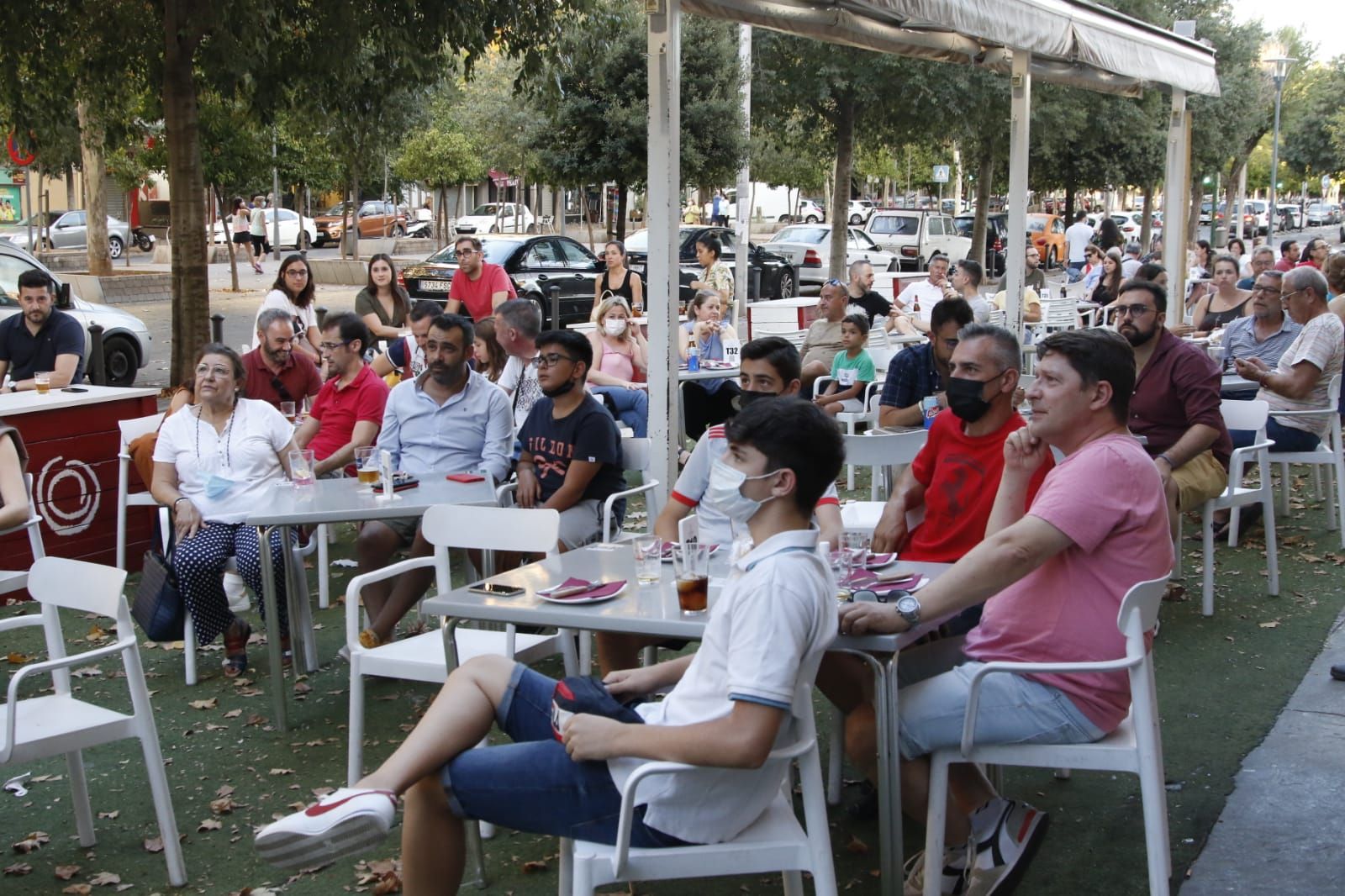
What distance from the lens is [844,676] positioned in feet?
13.4

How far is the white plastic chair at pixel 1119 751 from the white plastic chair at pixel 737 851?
0.54 metres

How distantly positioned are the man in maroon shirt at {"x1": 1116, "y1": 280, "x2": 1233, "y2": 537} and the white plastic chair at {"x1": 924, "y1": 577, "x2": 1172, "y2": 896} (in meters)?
3.16

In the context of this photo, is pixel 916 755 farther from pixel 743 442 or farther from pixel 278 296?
pixel 278 296

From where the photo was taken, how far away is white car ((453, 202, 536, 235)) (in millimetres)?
47094

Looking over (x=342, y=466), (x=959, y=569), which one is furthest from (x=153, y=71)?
(x=959, y=569)

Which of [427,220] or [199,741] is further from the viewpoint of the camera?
[427,220]

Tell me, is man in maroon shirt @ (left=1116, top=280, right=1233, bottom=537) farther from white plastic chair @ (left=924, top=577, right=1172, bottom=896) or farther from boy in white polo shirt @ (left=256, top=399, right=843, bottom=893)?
boy in white polo shirt @ (left=256, top=399, right=843, bottom=893)

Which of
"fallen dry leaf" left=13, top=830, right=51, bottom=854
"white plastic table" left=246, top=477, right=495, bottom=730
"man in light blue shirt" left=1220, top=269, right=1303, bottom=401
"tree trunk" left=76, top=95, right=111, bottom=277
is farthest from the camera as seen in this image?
"tree trunk" left=76, top=95, right=111, bottom=277

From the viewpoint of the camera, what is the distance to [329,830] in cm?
287

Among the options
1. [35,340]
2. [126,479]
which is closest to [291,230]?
[35,340]

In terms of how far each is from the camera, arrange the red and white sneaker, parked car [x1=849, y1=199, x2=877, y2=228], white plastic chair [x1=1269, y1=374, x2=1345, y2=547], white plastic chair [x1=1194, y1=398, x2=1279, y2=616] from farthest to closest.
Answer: parked car [x1=849, y1=199, x2=877, y2=228] < white plastic chair [x1=1269, y1=374, x2=1345, y2=547] < white plastic chair [x1=1194, y1=398, x2=1279, y2=616] < the red and white sneaker

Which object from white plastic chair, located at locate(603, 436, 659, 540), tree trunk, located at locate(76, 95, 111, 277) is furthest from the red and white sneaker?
tree trunk, located at locate(76, 95, 111, 277)

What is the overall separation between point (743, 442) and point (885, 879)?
125 cm

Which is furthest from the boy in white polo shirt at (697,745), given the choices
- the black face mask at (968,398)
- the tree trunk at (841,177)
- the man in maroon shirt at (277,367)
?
the tree trunk at (841,177)
